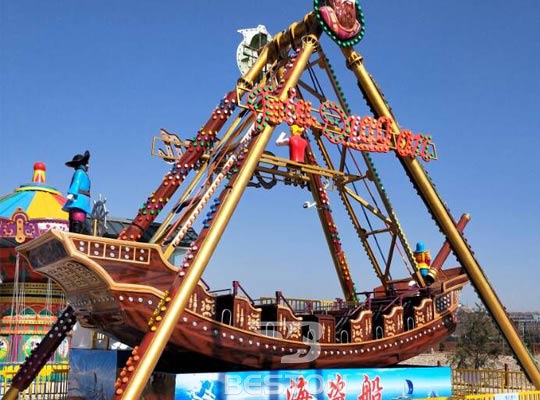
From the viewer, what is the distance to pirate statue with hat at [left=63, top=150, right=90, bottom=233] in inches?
308

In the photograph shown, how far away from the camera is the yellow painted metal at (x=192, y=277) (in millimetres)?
6051

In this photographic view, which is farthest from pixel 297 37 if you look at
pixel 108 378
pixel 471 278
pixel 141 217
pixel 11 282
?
pixel 11 282

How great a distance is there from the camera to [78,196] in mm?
7910

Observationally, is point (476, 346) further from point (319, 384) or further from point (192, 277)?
point (192, 277)

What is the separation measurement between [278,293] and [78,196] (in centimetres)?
343

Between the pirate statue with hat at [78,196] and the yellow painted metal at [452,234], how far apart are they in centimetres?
497

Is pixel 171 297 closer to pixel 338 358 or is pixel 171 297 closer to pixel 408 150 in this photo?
pixel 338 358

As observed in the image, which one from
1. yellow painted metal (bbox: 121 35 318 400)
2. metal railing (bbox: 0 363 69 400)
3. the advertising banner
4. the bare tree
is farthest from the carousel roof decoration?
the bare tree

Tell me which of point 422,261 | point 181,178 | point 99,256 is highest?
point 181,178

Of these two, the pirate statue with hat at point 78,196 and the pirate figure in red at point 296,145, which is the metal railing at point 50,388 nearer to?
the pirate statue with hat at point 78,196

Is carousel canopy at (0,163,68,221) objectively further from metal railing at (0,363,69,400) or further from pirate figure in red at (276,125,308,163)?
pirate figure in red at (276,125,308,163)

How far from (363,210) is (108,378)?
247 inches

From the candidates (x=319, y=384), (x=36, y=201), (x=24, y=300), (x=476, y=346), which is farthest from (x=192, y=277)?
(x=476, y=346)

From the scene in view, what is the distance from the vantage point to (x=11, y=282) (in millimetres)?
19672
